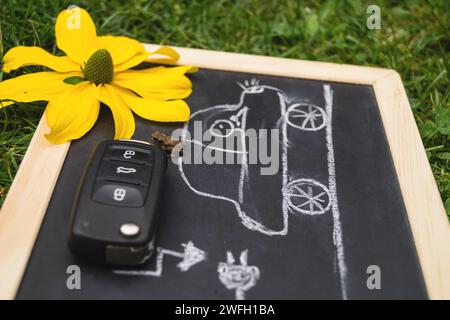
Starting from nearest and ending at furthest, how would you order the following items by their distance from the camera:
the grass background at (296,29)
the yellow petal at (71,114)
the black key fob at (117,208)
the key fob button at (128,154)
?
1. the black key fob at (117,208)
2. the key fob button at (128,154)
3. the yellow petal at (71,114)
4. the grass background at (296,29)

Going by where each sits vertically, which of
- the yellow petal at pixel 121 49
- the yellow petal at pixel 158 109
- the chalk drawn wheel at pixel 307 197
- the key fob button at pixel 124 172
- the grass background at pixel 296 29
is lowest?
the key fob button at pixel 124 172

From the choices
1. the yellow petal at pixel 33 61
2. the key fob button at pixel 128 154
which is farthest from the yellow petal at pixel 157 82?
the key fob button at pixel 128 154

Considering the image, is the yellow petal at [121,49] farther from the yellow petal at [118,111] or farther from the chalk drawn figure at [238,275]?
the chalk drawn figure at [238,275]

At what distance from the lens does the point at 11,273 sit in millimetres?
1043

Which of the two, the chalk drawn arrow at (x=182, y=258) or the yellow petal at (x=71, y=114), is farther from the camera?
the yellow petal at (x=71, y=114)

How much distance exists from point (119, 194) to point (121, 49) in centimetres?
48

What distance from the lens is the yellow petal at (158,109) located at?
133 cm

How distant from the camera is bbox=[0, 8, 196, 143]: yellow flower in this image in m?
1.29

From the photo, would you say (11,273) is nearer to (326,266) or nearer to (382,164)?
(326,266)

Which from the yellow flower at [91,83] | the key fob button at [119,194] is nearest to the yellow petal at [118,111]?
the yellow flower at [91,83]

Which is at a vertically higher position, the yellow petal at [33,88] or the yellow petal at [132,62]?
the yellow petal at [132,62]

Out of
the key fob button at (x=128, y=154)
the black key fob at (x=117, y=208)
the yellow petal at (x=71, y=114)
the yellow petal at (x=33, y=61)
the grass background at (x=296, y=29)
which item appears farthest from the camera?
the grass background at (x=296, y=29)

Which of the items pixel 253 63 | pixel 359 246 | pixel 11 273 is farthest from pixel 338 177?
pixel 11 273
